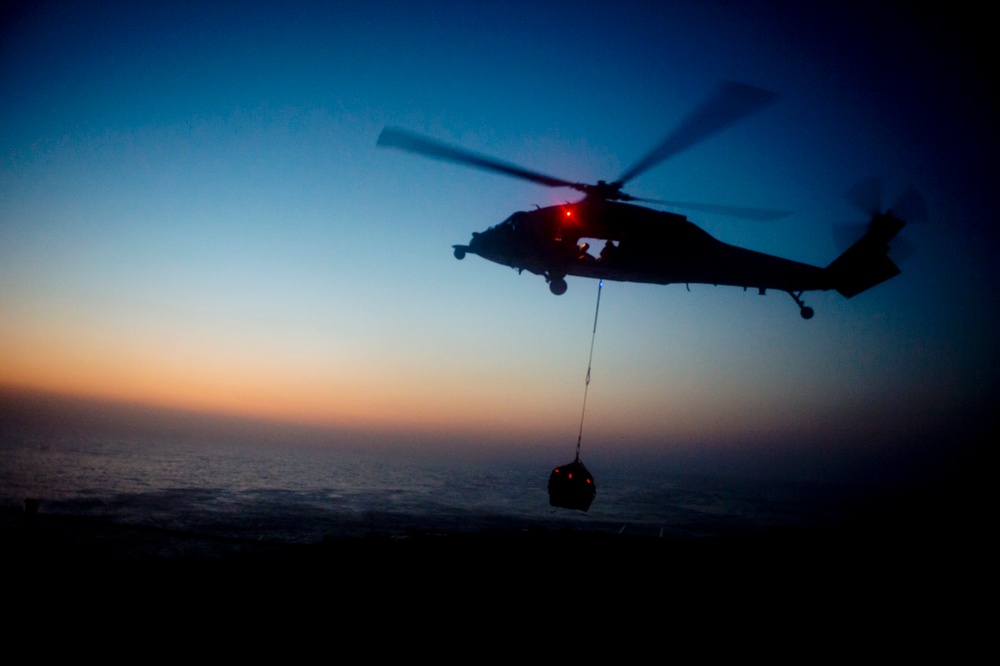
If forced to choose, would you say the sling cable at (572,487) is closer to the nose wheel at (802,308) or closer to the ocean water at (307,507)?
the nose wheel at (802,308)

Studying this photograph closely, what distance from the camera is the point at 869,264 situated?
12.1 meters

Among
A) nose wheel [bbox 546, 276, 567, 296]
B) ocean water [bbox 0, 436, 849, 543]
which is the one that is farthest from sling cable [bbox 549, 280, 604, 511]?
ocean water [bbox 0, 436, 849, 543]

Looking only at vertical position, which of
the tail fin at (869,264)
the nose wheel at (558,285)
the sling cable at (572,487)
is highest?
the tail fin at (869,264)

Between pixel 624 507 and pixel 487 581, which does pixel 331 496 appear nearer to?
pixel 624 507

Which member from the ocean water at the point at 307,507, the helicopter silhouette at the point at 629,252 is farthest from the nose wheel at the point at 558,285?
the ocean water at the point at 307,507

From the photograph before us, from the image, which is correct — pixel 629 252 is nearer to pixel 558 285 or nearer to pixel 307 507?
pixel 558 285

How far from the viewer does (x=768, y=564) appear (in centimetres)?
1170

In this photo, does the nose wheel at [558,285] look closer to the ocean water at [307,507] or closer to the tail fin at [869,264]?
the tail fin at [869,264]

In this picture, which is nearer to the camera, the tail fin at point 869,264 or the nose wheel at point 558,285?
the nose wheel at point 558,285

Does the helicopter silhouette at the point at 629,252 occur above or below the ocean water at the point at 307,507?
above

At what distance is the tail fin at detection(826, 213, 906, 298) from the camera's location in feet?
39.4

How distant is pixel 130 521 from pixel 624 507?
61888 mm

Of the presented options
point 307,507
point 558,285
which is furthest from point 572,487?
point 307,507

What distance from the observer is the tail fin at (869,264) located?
39.4 feet
